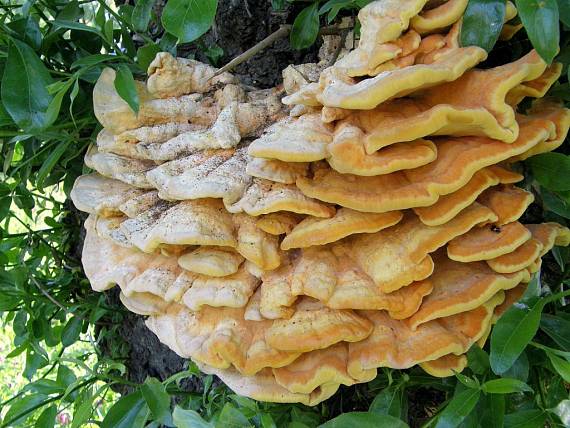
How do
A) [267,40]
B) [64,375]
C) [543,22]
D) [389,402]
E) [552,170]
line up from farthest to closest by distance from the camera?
[64,375], [267,40], [389,402], [552,170], [543,22]

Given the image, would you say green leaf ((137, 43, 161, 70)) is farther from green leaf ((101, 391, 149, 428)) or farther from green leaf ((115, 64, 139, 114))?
green leaf ((101, 391, 149, 428))

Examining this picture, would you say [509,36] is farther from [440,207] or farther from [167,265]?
[167,265]

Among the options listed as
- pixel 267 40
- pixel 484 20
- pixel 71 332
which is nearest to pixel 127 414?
pixel 71 332

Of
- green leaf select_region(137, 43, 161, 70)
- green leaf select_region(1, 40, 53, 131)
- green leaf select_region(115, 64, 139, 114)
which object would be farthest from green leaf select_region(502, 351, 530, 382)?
green leaf select_region(1, 40, 53, 131)

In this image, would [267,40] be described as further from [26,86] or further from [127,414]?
[127,414]

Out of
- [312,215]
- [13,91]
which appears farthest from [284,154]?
[13,91]
